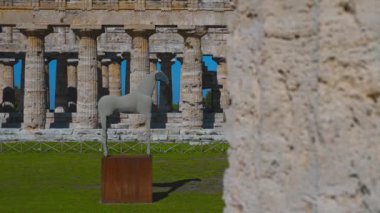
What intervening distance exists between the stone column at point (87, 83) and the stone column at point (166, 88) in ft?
36.2

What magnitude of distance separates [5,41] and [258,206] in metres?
Answer: 50.4

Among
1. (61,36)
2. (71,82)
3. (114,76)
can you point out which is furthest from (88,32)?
(71,82)

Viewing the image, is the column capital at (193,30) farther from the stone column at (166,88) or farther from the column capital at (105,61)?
the column capital at (105,61)

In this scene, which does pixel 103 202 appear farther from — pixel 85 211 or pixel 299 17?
pixel 299 17

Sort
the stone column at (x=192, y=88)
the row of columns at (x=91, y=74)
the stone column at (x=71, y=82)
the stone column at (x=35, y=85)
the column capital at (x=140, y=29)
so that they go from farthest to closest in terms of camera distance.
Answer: the stone column at (x=71, y=82) → the stone column at (x=192, y=88) → the stone column at (x=35, y=85) → the row of columns at (x=91, y=74) → the column capital at (x=140, y=29)

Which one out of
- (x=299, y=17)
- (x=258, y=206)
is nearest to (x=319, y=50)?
(x=299, y=17)

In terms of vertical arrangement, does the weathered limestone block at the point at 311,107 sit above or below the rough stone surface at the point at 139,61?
below

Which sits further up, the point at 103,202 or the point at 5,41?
the point at 5,41

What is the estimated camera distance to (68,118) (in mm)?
47562

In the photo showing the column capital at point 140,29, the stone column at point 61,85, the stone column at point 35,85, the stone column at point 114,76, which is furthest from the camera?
the stone column at point 61,85

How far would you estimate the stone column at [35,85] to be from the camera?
40.9 metres

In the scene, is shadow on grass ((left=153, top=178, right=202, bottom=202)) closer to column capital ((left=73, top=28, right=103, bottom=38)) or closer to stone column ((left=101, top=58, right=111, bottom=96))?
column capital ((left=73, top=28, right=103, bottom=38))

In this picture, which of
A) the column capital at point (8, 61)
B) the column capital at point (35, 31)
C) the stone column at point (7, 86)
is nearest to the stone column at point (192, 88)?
the column capital at point (35, 31)

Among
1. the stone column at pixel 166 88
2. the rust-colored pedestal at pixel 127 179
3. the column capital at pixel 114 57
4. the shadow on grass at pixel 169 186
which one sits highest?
the column capital at pixel 114 57
